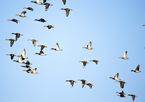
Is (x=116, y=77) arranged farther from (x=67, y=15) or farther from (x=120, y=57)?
(x=67, y=15)

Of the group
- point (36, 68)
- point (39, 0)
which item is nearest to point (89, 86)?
point (36, 68)

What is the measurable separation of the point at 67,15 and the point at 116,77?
14.5 metres

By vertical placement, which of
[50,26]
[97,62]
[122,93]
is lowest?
[122,93]

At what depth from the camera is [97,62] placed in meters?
85.4

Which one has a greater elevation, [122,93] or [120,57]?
[120,57]

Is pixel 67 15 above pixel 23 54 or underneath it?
above

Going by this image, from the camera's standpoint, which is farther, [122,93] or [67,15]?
[122,93]

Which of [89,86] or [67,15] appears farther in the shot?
[89,86]

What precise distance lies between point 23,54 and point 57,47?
6.74m

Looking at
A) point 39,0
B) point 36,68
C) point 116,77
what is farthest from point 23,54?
point 116,77

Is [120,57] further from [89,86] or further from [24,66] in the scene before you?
[24,66]

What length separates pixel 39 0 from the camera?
8306 centimetres

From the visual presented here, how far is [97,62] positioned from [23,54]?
1403 centimetres

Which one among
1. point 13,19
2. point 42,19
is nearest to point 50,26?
point 42,19
